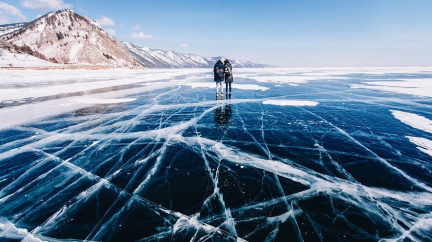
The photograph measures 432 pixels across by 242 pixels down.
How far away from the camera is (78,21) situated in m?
123

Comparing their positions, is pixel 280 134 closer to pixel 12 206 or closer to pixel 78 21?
pixel 12 206

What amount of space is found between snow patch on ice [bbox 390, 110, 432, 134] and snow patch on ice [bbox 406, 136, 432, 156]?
1251 mm

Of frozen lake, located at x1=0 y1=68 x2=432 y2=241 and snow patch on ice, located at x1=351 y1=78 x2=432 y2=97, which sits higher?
snow patch on ice, located at x1=351 y1=78 x2=432 y2=97

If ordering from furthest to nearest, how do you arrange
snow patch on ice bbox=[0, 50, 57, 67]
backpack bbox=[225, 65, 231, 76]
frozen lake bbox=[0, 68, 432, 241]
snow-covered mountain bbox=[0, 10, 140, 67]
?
snow-covered mountain bbox=[0, 10, 140, 67], snow patch on ice bbox=[0, 50, 57, 67], backpack bbox=[225, 65, 231, 76], frozen lake bbox=[0, 68, 432, 241]

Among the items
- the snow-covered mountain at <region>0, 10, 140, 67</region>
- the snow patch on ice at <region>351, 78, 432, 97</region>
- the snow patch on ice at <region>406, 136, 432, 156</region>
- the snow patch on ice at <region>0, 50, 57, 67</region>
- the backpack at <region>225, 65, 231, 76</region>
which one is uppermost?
the snow-covered mountain at <region>0, 10, 140, 67</region>

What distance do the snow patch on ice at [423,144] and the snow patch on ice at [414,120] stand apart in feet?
4.10

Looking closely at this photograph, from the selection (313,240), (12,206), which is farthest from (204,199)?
(12,206)

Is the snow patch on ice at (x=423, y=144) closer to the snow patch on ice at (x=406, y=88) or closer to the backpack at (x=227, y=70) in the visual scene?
the backpack at (x=227, y=70)

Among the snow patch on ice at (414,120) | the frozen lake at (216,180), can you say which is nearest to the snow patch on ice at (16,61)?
the frozen lake at (216,180)

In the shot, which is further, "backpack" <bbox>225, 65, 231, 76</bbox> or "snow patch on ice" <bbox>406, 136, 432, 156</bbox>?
"backpack" <bbox>225, 65, 231, 76</bbox>

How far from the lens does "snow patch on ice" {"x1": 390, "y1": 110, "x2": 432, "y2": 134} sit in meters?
6.82

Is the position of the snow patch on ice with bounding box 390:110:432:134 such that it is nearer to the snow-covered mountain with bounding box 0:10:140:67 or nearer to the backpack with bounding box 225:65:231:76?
the backpack with bounding box 225:65:231:76

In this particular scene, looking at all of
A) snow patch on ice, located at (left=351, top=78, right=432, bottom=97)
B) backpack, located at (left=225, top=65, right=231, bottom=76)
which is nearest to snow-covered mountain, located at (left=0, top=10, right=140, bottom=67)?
backpack, located at (left=225, top=65, right=231, bottom=76)

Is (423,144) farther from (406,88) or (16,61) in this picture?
(16,61)
